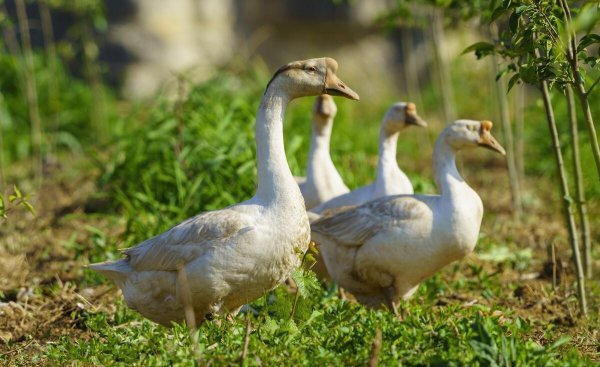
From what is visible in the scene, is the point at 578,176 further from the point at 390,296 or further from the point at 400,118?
the point at 400,118

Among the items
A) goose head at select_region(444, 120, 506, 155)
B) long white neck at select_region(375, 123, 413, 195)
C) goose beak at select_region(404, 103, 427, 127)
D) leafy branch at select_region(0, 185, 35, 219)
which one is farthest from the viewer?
goose beak at select_region(404, 103, 427, 127)

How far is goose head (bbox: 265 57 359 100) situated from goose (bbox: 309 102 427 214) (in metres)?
1.97

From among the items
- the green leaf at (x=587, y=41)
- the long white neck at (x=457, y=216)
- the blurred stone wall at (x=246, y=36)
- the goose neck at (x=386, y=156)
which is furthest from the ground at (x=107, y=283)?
the blurred stone wall at (x=246, y=36)

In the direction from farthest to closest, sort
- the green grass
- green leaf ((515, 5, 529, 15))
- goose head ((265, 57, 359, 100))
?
goose head ((265, 57, 359, 100)) < green leaf ((515, 5, 529, 15)) < the green grass

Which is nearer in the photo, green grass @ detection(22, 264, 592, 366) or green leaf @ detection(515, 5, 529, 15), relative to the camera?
green grass @ detection(22, 264, 592, 366)

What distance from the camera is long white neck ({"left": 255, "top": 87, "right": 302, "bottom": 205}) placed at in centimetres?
458

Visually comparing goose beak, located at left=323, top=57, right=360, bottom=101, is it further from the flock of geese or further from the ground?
the ground

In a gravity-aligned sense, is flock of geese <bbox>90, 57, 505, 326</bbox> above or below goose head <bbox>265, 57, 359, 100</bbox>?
below

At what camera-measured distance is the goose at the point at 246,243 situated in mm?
4488

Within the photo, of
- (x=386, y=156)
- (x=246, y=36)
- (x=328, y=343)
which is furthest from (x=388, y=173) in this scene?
(x=246, y=36)

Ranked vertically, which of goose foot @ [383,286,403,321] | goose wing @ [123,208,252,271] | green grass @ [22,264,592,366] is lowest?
goose foot @ [383,286,403,321]

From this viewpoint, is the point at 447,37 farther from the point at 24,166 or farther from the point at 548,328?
the point at 548,328

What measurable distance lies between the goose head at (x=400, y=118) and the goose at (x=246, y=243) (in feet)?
7.17

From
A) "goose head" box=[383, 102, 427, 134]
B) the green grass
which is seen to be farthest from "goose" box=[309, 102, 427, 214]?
the green grass
